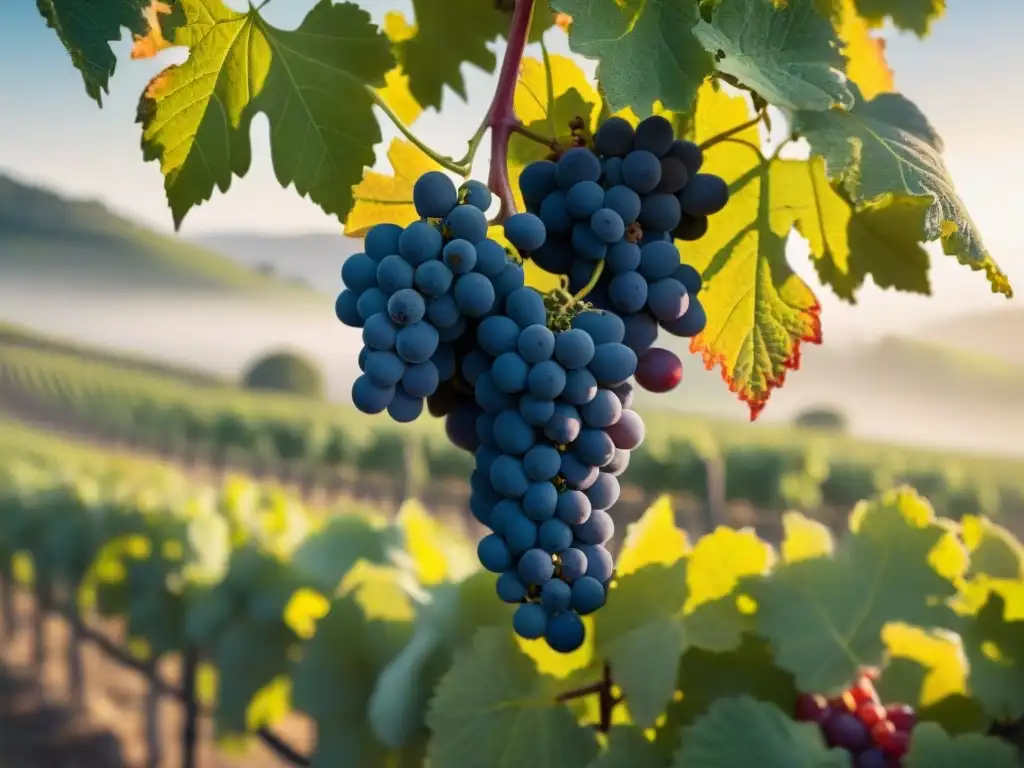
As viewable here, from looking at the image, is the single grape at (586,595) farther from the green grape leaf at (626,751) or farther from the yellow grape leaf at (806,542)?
the yellow grape leaf at (806,542)

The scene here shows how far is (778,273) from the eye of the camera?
2.80 ft

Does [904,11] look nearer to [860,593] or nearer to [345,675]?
[860,593]

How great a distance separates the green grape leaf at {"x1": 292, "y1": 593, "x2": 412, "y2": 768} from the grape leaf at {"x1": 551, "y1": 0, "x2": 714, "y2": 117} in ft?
4.29

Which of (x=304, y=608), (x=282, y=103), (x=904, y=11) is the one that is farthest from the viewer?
(x=304, y=608)

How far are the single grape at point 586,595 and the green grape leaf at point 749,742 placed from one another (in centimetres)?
32

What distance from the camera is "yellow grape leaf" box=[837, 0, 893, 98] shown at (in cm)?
93

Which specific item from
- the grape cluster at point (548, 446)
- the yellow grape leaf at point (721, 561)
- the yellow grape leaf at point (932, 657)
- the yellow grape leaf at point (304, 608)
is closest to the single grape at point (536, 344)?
the grape cluster at point (548, 446)

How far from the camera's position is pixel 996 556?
1.18 meters

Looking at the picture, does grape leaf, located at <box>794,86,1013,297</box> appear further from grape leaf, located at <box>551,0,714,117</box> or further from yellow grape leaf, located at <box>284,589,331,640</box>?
yellow grape leaf, located at <box>284,589,331,640</box>

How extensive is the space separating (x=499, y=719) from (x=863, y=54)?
0.80 m

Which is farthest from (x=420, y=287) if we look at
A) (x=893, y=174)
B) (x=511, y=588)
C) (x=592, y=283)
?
(x=893, y=174)

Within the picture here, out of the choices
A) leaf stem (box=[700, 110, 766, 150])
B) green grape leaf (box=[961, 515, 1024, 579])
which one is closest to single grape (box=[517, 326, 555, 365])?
leaf stem (box=[700, 110, 766, 150])

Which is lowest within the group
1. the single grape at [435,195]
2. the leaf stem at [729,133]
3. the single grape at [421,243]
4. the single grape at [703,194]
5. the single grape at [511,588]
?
the single grape at [511,588]

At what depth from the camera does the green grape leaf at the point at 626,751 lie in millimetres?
937
